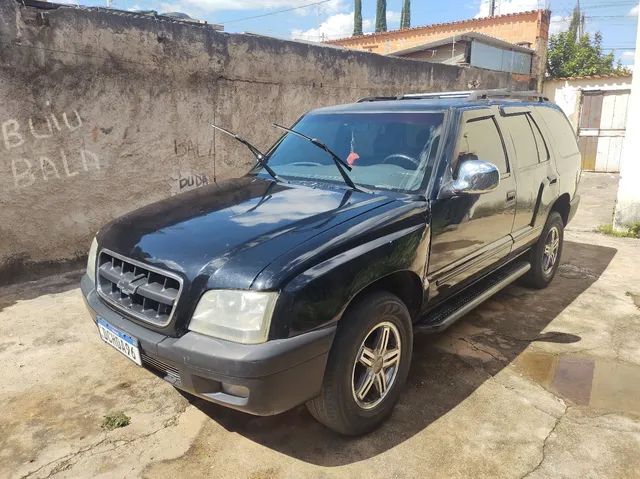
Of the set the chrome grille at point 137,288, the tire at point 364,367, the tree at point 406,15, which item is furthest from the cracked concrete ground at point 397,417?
the tree at point 406,15

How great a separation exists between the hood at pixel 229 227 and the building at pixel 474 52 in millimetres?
14239

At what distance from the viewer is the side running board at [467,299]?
3.14 meters

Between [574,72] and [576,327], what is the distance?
2224 cm

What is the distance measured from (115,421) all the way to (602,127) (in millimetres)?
14290

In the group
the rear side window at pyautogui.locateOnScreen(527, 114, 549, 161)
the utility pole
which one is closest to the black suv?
the rear side window at pyautogui.locateOnScreen(527, 114, 549, 161)

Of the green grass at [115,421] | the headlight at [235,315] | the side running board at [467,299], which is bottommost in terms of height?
the green grass at [115,421]

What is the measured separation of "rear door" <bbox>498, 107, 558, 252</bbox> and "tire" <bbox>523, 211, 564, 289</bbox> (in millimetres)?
227

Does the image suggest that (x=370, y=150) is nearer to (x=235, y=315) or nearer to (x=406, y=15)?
(x=235, y=315)

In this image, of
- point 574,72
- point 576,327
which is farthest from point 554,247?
point 574,72

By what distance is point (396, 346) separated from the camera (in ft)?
9.20

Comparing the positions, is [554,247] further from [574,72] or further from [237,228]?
[574,72]

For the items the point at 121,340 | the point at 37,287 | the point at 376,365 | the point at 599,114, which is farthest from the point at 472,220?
the point at 599,114

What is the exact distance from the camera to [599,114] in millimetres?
13469

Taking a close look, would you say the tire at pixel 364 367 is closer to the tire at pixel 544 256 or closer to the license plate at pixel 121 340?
the license plate at pixel 121 340
